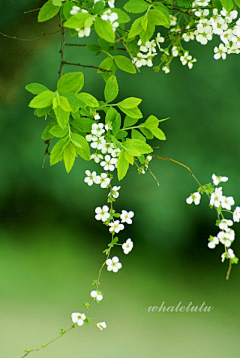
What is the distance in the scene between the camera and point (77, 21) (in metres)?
0.69

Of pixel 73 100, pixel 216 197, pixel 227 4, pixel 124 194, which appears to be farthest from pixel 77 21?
pixel 124 194

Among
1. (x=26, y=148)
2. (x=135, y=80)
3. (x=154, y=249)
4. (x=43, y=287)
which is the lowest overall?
(x=43, y=287)

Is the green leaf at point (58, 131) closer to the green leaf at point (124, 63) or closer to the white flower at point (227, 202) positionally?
the green leaf at point (124, 63)

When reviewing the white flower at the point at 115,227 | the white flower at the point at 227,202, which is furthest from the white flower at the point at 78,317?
the white flower at the point at 227,202

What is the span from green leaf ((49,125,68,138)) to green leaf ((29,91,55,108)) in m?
0.07

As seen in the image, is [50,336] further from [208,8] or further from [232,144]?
[208,8]

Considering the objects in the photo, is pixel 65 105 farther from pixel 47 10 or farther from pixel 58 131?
pixel 47 10

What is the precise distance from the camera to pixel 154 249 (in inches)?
68.6

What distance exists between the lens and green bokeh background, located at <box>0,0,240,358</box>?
1.71m

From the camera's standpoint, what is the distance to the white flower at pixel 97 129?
86cm

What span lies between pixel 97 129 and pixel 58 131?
0.10m

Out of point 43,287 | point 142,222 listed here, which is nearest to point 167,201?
point 142,222

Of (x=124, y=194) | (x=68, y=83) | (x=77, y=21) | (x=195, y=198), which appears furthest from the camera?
(x=124, y=194)

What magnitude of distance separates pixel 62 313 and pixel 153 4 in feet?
4.25
